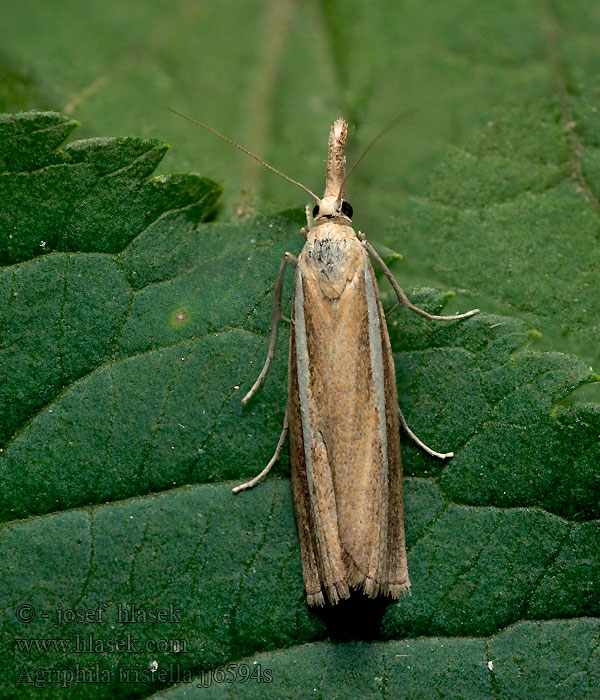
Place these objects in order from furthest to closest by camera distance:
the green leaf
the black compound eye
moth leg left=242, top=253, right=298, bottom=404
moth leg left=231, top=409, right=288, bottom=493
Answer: the black compound eye → moth leg left=242, top=253, right=298, bottom=404 → moth leg left=231, top=409, right=288, bottom=493 → the green leaf

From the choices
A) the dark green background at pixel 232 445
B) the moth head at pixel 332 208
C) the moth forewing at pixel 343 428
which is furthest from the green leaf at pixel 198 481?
the moth head at pixel 332 208

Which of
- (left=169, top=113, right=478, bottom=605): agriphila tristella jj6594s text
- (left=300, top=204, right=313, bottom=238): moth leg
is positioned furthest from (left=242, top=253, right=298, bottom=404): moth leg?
(left=300, top=204, right=313, bottom=238): moth leg

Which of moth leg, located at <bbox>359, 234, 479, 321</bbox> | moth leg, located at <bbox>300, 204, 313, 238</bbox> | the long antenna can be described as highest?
the long antenna

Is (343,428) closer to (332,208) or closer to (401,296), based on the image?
(401,296)

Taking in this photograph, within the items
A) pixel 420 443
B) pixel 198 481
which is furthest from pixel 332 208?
pixel 198 481

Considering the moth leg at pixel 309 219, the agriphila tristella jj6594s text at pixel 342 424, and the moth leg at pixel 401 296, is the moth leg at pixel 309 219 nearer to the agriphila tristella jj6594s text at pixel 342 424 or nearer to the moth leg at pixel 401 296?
the agriphila tristella jj6594s text at pixel 342 424

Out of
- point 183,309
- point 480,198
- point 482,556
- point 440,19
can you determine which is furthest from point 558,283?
point 183,309

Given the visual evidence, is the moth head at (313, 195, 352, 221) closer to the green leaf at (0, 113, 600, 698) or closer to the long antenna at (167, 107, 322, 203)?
the long antenna at (167, 107, 322, 203)
